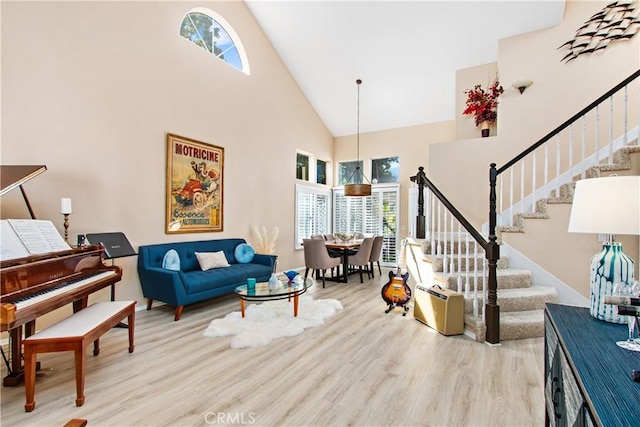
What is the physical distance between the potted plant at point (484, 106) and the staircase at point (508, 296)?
2639mm

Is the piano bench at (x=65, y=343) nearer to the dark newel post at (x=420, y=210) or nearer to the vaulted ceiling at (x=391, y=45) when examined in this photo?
the dark newel post at (x=420, y=210)

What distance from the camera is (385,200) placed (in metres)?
7.89

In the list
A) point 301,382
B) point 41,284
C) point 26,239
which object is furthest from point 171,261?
point 301,382

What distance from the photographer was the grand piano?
6.48 ft

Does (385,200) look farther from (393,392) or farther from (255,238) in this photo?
(393,392)

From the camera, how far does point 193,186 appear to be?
16.3ft

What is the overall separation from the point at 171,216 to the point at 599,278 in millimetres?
4822

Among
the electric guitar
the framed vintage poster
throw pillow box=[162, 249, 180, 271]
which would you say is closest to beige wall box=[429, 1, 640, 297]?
the electric guitar

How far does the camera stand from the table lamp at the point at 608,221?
1.35 metres

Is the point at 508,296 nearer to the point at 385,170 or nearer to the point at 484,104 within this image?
the point at 484,104

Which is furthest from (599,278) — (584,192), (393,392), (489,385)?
(393,392)

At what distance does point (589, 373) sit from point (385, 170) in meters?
7.38

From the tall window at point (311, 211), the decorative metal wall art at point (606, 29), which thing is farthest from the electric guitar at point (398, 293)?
the decorative metal wall art at point (606, 29)

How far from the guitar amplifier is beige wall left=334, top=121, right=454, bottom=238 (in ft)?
13.4
